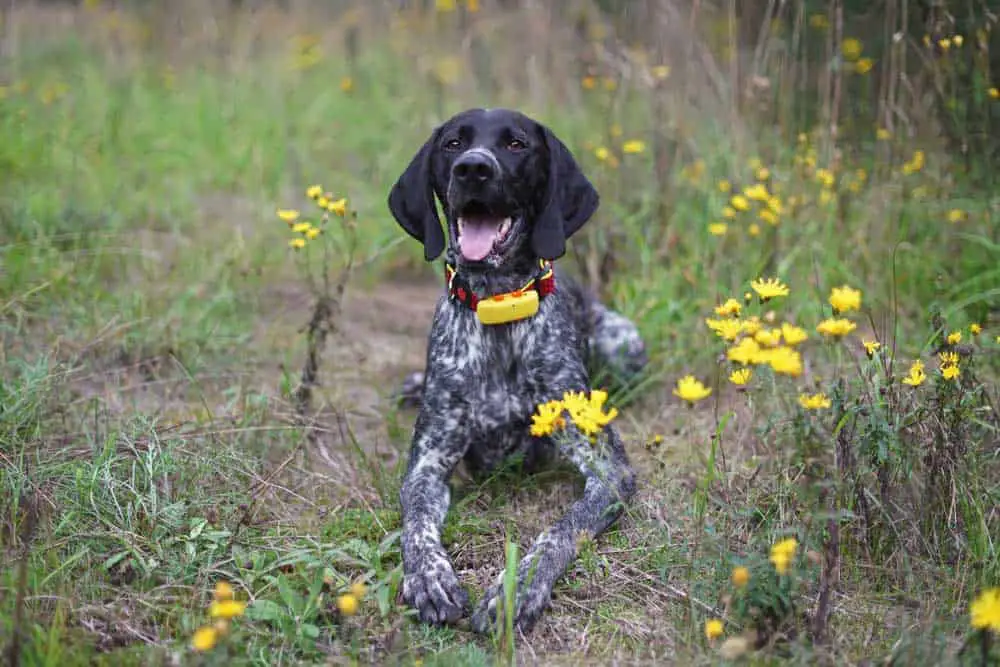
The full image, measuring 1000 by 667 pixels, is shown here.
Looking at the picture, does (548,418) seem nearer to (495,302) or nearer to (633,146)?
(495,302)

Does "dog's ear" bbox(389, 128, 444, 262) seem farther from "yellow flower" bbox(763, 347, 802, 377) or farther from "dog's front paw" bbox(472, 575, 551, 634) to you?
"yellow flower" bbox(763, 347, 802, 377)

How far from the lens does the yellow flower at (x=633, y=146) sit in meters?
4.90

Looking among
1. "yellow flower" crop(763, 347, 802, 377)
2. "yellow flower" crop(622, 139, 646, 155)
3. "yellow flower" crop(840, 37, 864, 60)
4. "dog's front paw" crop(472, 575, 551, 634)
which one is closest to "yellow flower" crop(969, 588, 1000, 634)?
"yellow flower" crop(763, 347, 802, 377)

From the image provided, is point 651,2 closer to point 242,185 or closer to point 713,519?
point 242,185

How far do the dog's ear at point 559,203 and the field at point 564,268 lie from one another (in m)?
0.67

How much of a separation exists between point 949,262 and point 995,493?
1884 mm

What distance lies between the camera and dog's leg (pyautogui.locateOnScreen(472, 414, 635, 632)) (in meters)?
2.63

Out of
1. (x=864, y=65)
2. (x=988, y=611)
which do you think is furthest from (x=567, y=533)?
(x=864, y=65)

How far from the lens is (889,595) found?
2676 mm

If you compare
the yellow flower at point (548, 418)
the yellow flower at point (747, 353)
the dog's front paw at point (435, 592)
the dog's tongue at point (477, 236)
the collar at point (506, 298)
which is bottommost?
the dog's front paw at point (435, 592)

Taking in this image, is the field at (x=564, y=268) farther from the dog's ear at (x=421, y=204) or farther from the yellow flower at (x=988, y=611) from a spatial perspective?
the dog's ear at (x=421, y=204)

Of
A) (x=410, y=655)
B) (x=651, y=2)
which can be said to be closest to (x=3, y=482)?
(x=410, y=655)

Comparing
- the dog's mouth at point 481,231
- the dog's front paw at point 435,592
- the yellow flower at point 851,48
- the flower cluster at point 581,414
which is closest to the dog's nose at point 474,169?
the dog's mouth at point 481,231

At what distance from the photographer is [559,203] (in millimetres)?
3529
